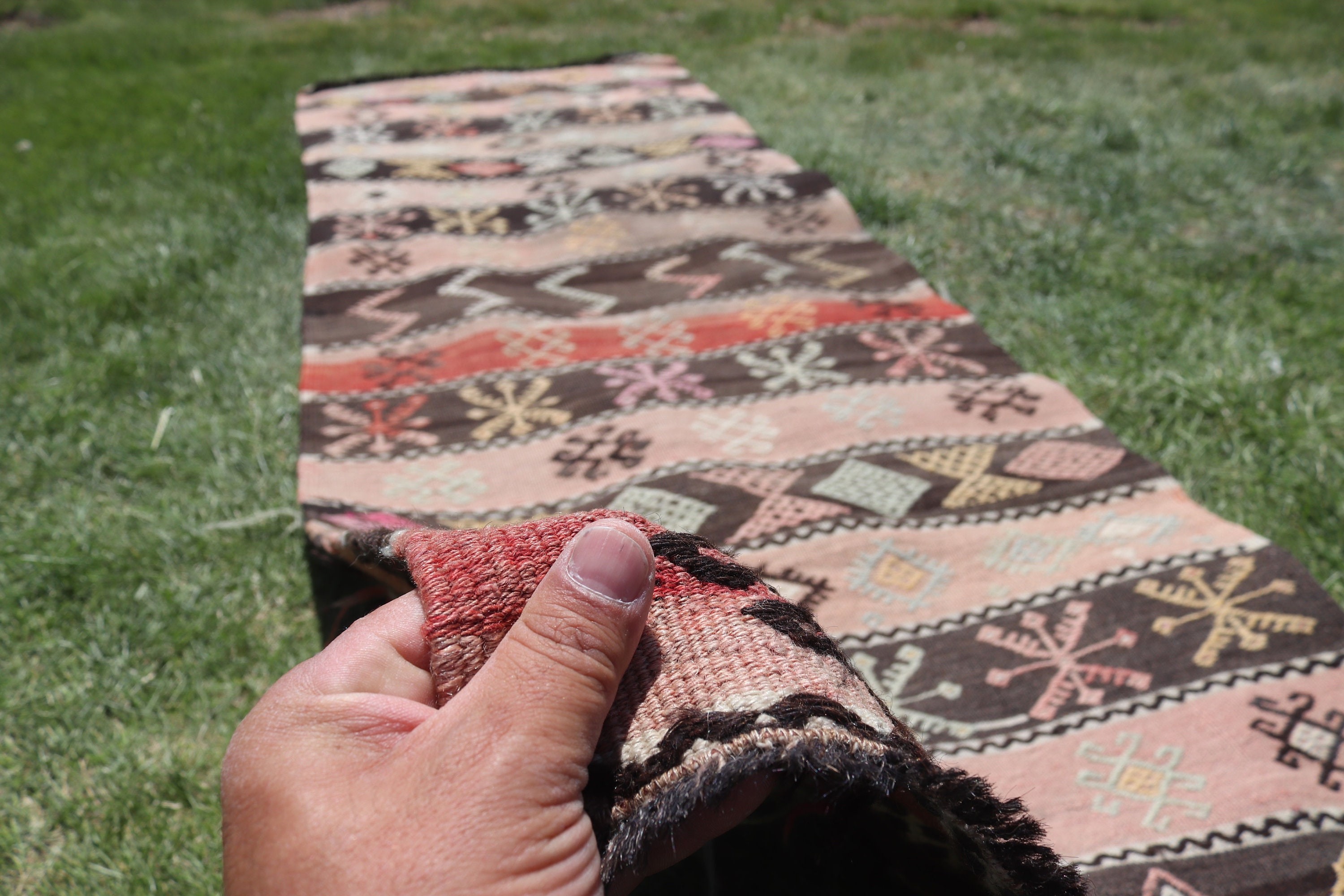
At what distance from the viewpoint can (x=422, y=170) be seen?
3.76 m

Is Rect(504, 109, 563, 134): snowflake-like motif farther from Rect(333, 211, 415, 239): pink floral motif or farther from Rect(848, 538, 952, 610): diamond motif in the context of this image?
Rect(848, 538, 952, 610): diamond motif

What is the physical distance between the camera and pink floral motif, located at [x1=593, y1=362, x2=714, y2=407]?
248 cm

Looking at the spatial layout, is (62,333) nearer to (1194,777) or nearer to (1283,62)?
(1194,777)

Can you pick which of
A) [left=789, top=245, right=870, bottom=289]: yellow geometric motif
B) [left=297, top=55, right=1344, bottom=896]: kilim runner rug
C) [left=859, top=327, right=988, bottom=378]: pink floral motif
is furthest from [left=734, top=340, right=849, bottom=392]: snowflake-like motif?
[left=789, top=245, right=870, bottom=289]: yellow geometric motif

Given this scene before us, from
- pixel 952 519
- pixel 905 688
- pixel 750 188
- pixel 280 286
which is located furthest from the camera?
pixel 750 188

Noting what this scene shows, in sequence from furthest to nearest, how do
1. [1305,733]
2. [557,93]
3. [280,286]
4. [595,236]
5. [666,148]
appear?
1. [557,93]
2. [666,148]
3. [595,236]
4. [280,286]
5. [1305,733]

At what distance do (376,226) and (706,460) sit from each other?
1.84m

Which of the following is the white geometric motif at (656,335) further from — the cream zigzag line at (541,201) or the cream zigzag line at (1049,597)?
the cream zigzag line at (1049,597)

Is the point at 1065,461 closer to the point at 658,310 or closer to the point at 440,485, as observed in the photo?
the point at 658,310

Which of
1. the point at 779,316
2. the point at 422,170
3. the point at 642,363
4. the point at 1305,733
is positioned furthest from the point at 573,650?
the point at 422,170

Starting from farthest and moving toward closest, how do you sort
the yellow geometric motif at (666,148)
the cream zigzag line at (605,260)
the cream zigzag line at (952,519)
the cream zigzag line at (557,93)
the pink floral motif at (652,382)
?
the cream zigzag line at (557,93) → the yellow geometric motif at (666,148) → the cream zigzag line at (605,260) → the pink floral motif at (652,382) → the cream zigzag line at (952,519)

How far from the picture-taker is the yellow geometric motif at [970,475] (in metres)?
2.12

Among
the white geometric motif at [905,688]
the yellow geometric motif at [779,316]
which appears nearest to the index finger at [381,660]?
the white geometric motif at [905,688]

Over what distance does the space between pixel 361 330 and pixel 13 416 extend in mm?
931
